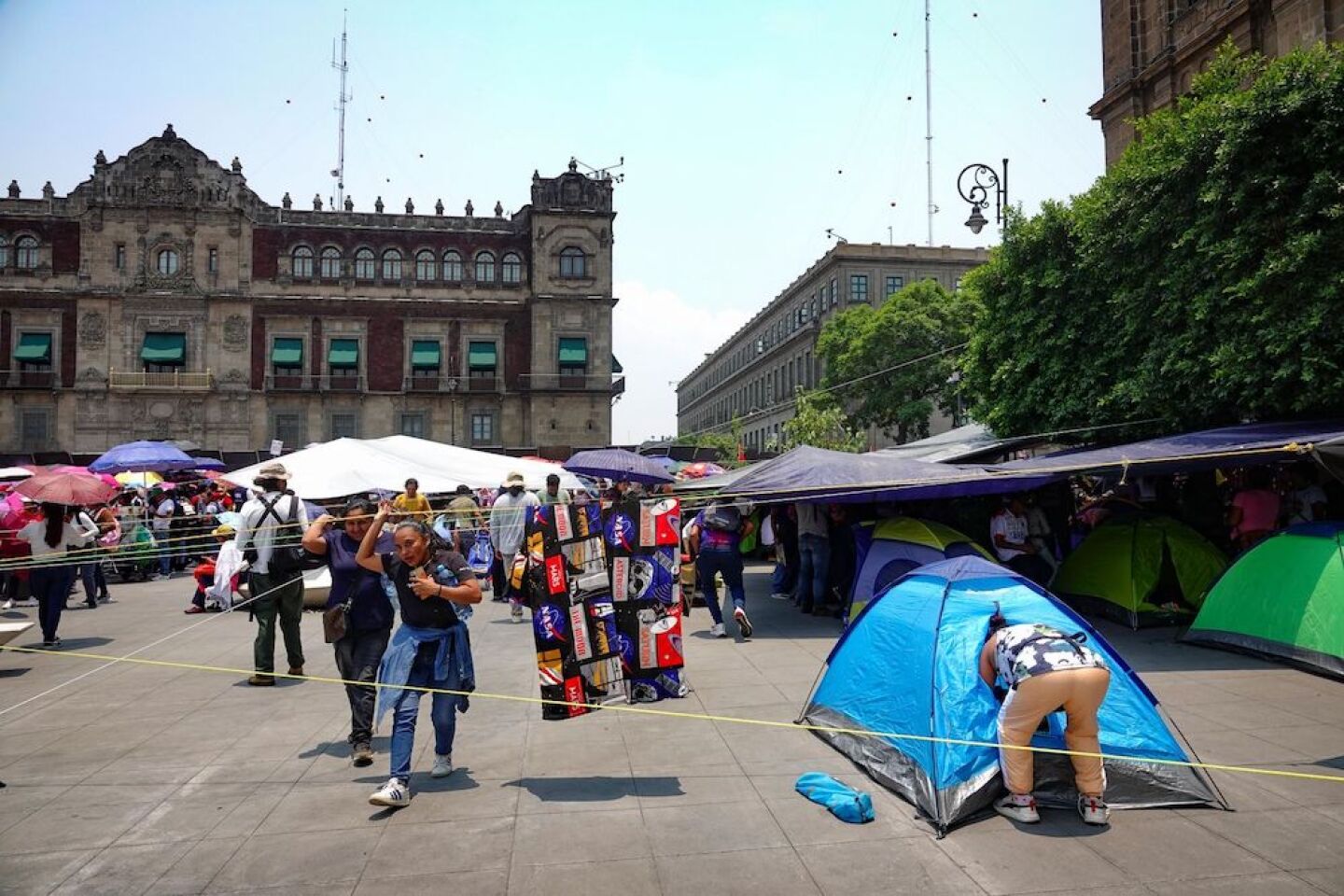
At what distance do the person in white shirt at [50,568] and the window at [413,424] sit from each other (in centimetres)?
3486

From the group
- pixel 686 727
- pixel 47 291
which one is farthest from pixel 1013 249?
pixel 47 291

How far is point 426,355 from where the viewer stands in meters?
46.0

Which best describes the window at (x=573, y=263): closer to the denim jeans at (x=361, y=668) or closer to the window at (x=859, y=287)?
the window at (x=859, y=287)

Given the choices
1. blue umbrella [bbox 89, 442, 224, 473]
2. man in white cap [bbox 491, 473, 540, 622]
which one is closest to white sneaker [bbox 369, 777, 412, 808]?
man in white cap [bbox 491, 473, 540, 622]

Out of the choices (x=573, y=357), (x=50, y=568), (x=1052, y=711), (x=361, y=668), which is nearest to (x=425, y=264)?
(x=573, y=357)

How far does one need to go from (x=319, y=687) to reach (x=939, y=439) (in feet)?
50.6

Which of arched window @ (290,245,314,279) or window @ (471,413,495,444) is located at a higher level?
arched window @ (290,245,314,279)

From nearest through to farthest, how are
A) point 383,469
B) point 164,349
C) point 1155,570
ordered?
point 1155,570, point 383,469, point 164,349

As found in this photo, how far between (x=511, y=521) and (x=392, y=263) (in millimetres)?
37511

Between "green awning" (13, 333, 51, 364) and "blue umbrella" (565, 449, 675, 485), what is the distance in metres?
36.5

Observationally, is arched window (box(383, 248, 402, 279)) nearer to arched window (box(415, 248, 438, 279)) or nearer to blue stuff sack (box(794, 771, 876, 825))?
arched window (box(415, 248, 438, 279))

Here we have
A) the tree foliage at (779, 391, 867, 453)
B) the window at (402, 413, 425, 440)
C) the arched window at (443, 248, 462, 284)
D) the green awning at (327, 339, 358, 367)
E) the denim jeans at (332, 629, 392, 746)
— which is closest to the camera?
the denim jeans at (332, 629, 392, 746)

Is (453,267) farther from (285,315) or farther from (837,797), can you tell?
(837,797)

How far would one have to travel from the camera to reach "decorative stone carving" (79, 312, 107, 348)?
43062mm
